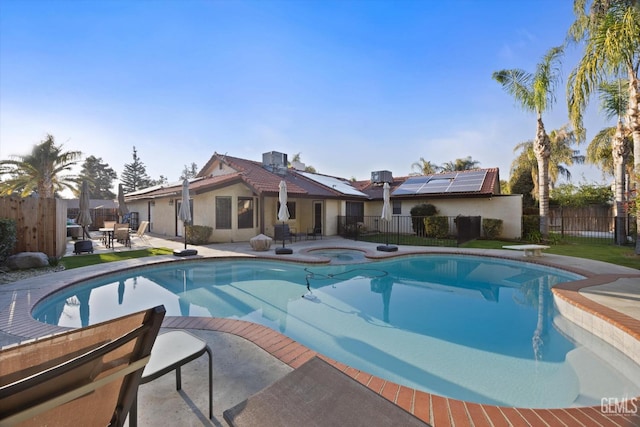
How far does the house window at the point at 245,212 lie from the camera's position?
1598cm

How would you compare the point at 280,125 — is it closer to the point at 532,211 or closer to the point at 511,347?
the point at 511,347

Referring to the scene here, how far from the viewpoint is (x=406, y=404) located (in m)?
2.71

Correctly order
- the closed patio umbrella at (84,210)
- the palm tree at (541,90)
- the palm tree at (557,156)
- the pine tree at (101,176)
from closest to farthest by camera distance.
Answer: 1. the closed patio umbrella at (84,210)
2. the palm tree at (541,90)
3. the palm tree at (557,156)
4. the pine tree at (101,176)

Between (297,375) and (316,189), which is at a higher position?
(316,189)

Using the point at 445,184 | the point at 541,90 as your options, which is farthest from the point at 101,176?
the point at 541,90

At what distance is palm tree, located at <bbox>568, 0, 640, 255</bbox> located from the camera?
8.93 m

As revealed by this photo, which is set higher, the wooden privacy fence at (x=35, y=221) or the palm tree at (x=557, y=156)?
the palm tree at (x=557, y=156)

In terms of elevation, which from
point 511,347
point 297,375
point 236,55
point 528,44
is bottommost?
point 511,347

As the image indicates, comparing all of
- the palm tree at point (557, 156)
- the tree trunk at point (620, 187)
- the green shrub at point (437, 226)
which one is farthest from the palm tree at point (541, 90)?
the palm tree at point (557, 156)

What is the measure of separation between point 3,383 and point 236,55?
517 inches

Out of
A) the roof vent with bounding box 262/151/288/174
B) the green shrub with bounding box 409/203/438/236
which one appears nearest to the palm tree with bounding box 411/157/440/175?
the green shrub with bounding box 409/203/438/236

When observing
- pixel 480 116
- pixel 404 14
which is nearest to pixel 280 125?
pixel 404 14

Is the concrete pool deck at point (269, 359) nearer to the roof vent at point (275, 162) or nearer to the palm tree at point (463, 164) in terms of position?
the roof vent at point (275, 162)

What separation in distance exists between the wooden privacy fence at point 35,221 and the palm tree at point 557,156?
1342 inches
